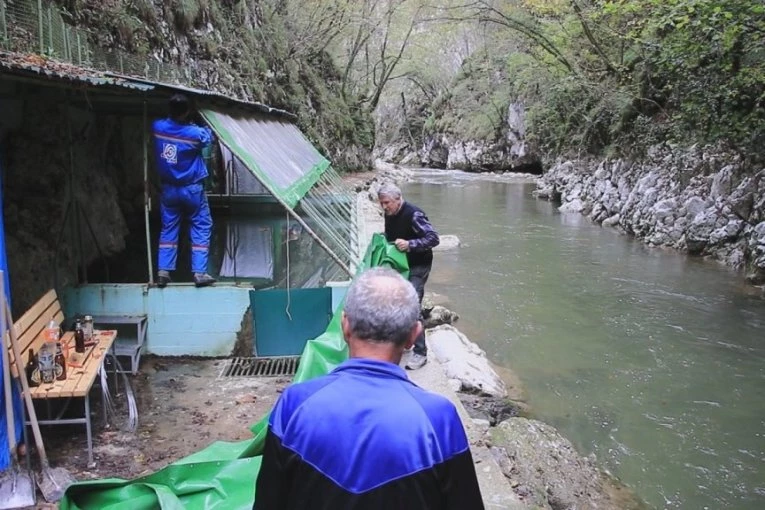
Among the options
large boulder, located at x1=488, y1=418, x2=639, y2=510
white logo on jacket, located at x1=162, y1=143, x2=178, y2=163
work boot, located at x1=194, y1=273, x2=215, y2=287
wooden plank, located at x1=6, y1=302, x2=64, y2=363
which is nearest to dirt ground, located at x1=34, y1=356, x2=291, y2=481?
wooden plank, located at x1=6, y1=302, x2=64, y2=363

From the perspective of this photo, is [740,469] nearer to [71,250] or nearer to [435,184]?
[71,250]

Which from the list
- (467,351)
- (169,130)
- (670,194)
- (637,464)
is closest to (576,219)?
(670,194)

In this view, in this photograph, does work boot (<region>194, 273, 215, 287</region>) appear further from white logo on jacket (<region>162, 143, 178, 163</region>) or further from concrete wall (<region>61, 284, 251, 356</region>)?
white logo on jacket (<region>162, 143, 178, 163</region>)

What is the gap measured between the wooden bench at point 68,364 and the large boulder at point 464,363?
372 centimetres

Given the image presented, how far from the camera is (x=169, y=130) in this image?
5.52 m

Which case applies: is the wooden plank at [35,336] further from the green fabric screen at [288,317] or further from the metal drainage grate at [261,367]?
the green fabric screen at [288,317]

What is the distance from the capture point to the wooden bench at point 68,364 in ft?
13.0

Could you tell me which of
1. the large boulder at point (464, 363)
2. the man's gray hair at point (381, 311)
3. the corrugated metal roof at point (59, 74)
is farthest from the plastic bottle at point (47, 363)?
the large boulder at point (464, 363)

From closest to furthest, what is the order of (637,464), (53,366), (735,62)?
(53,366) → (637,464) → (735,62)

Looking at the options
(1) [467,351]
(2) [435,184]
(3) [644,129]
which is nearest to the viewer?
(1) [467,351]

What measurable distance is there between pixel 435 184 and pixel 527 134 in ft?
24.7

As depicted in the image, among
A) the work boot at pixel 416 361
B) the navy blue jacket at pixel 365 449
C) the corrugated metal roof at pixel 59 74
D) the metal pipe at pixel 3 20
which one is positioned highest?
the metal pipe at pixel 3 20

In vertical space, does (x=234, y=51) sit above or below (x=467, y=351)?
above

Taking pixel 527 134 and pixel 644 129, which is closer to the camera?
pixel 644 129
